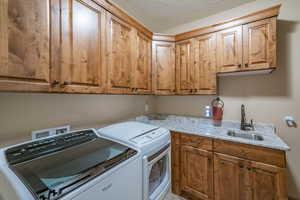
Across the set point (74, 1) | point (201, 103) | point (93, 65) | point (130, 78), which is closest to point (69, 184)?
point (93, 65)

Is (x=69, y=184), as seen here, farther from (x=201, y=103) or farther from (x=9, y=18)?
(x=201, y=103)

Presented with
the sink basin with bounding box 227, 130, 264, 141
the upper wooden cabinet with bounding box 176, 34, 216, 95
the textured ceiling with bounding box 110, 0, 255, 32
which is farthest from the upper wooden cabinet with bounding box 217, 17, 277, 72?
the sink basin with bounding box 227, 130, 264, 141

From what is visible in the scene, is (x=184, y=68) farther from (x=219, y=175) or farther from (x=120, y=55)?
(x=219, y=175)

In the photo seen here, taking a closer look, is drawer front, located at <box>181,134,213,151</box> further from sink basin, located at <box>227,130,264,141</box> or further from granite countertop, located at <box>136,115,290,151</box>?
sink basin, located at <box>227,130,264,141</box>

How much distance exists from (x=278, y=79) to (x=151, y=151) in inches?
74.1

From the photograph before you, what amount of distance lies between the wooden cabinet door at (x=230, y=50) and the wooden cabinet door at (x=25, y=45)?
1.87 m

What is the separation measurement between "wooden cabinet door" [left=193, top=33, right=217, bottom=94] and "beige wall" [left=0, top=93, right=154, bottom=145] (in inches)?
48.3

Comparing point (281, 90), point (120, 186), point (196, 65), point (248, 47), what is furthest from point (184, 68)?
point (120, 186)

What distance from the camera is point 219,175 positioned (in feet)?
4.80

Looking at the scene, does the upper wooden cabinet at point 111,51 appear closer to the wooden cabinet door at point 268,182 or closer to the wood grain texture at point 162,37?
the wood grain texture at point 162,37

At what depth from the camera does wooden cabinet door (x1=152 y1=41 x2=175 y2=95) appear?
2.10 metres

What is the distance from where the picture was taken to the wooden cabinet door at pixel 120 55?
4.56 feet

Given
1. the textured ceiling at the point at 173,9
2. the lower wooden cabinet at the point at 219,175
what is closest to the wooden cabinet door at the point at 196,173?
the lower wooden cabinet at the point at 219,175

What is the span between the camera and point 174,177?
1803mm
